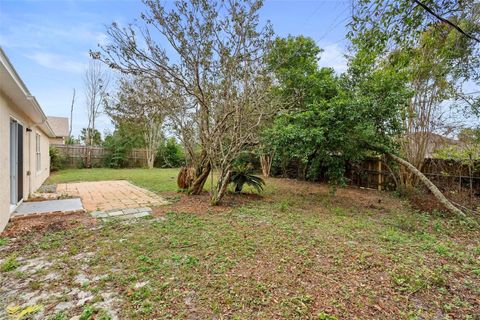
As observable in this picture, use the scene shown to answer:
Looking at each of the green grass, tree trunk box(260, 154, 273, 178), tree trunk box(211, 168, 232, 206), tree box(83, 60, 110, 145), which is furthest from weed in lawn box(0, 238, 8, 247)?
tree box(83, 60, 110, 145)

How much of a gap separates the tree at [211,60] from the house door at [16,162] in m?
2.33

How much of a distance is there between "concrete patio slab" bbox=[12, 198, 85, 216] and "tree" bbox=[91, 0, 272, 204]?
3.19m

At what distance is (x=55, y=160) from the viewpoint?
14344mm

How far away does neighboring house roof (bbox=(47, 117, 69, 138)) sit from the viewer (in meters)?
18.6

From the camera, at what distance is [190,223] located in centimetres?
444

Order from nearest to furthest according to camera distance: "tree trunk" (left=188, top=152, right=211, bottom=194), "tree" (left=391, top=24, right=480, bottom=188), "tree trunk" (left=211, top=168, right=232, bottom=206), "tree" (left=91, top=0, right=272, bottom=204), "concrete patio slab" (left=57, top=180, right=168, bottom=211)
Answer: "tree" (left=91, top=0, right=272, bottom=204) < "concrete patio slab" (left=57, top=180, right=168, bottom=211) < "tree trunk" (left=211, top=168, right=232, bottom=206) < "tree" (left=391, top=24, right=480, bottom=188) < "tree trunk" (left=188, top=152, right=211, bottom=194)

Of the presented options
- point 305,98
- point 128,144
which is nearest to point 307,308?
point 305,98

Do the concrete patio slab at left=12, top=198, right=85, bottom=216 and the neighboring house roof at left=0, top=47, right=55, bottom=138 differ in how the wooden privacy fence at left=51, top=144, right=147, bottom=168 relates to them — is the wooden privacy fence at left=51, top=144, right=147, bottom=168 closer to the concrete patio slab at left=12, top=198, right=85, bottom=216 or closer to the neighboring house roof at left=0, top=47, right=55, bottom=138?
the concrete patio slab at left=12, top=198, right=85, bottom=216

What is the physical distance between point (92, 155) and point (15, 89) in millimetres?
14711

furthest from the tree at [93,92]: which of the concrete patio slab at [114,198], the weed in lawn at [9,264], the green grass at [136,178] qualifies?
the weed in lawn at [9,264]

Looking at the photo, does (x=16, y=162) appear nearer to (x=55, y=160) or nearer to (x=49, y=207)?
(x=49, y=207)

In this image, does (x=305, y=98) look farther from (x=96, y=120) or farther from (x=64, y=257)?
(x=96, y=120)

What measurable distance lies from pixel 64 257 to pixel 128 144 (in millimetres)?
15607

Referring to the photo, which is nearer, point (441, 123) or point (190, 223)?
point (190, 223)
